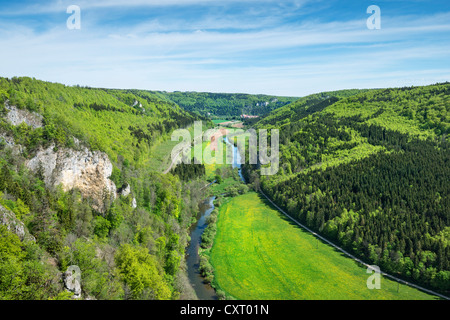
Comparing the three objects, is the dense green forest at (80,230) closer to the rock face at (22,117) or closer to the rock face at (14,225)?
the rock face at (14,225)

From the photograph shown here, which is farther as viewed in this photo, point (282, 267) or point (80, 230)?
point (282, 267)

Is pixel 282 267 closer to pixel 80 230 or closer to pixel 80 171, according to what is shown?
pixel 80 230

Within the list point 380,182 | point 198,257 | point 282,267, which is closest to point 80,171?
point 198,257

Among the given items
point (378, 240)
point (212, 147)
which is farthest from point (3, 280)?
point (212, 147)

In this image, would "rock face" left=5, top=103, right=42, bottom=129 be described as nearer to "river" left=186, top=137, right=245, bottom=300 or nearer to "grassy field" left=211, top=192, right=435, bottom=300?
"river" left=186, top=137, right=245, bottom=300

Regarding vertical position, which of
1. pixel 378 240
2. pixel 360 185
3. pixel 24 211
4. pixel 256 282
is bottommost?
pixel 256 282

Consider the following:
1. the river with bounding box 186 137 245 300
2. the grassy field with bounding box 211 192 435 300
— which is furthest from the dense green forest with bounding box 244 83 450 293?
the river with bounding box 186 137 245 300
